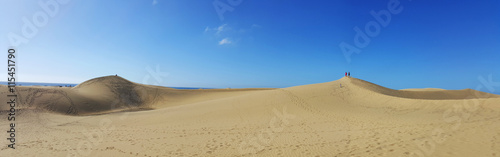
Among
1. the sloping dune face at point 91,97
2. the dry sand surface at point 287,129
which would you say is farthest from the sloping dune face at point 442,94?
the sloping dune face at point 91,97

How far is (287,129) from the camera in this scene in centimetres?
1034

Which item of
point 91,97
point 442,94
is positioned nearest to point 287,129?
point 91,97

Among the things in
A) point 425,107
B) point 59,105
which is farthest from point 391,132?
point 59,105

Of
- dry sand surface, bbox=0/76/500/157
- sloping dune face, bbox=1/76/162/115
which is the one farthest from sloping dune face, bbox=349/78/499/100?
sloping dune face, bbox=1/76/162/115

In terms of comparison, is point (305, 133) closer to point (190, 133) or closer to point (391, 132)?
point (391, 132)

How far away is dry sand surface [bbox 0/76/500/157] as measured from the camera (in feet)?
23.0

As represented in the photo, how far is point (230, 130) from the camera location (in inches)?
427

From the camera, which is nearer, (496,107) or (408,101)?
(496,107)

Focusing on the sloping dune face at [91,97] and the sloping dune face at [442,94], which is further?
the sloping dune face at [442,94]

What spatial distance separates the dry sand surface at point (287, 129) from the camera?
702 cm

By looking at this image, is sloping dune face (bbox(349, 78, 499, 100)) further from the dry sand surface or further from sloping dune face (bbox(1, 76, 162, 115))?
sloping dune face (bbox(1, 76, 162, 115))

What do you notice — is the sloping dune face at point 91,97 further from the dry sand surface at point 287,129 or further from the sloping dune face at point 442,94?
the sloping dune face at point 442,94

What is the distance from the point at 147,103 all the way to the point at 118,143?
21.5 m

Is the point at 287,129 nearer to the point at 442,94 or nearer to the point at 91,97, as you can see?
the point at 91,97
